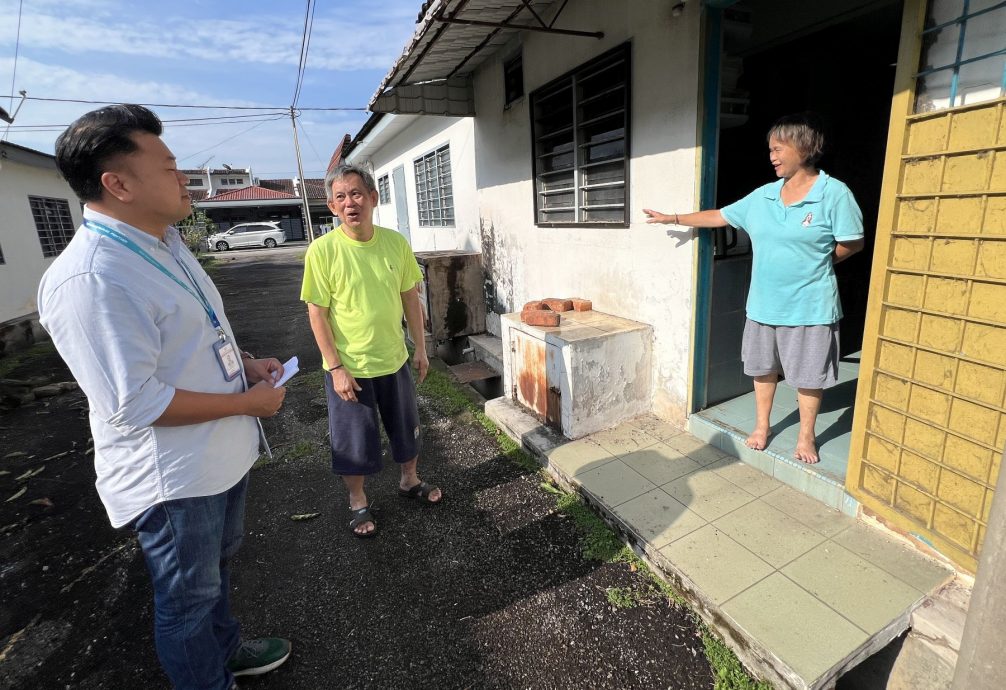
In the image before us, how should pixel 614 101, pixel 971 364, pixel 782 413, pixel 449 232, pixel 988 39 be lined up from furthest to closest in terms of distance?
1. pixel 449 232
2. pixel 614 101
3. pixel 782 413
4. pixel 971 364
5. pixel 988 39

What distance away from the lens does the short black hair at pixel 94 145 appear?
128 cm

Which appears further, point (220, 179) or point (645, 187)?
point (220, 179)

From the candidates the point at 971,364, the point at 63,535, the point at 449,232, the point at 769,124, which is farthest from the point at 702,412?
the point at 449,232

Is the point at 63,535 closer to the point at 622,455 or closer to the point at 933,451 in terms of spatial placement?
the point at 622,455

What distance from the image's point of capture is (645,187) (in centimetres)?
333

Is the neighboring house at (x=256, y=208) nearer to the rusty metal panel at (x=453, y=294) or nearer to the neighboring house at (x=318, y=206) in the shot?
the neighboring house at (x=318, y=206)

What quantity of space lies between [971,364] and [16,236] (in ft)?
38.6

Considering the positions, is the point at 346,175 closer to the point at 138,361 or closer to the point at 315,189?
the point at 138,361

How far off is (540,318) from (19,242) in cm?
960

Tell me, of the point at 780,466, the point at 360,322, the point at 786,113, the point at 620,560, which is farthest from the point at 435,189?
the point at 620,560

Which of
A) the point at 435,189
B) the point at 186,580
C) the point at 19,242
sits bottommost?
the point at 186,580

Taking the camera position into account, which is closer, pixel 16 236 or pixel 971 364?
pixel 971 364

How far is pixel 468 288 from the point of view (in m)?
6.23

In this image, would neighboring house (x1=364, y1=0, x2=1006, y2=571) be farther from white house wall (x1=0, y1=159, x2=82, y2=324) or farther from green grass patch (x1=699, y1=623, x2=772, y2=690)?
white house wall (x1=0, y1=159, x2=82, y2=324)
